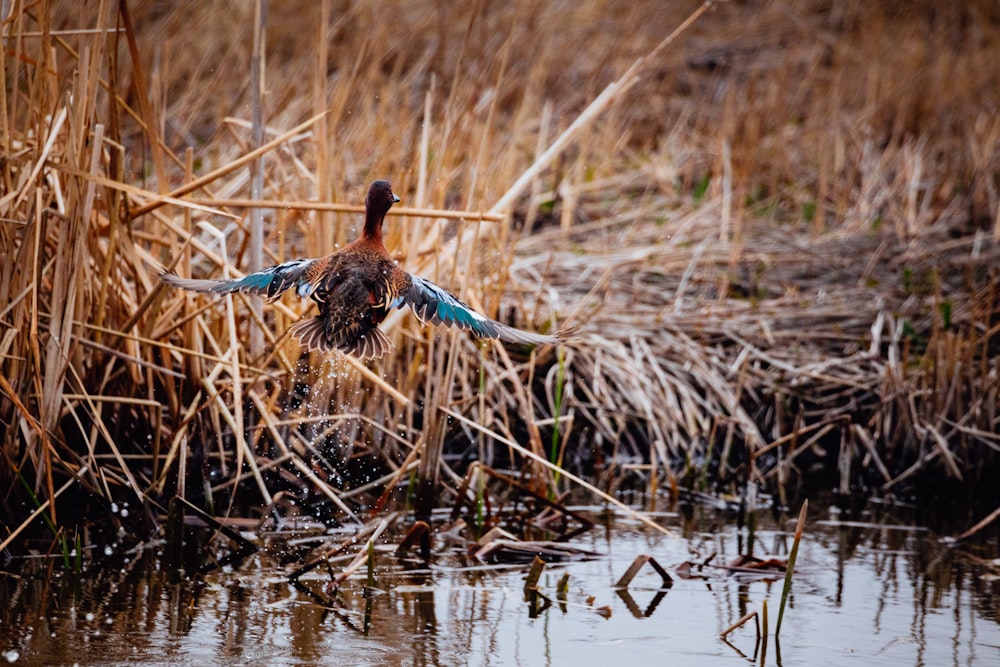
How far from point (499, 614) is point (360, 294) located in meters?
0.99

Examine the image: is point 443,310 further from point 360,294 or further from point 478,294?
point 478,294

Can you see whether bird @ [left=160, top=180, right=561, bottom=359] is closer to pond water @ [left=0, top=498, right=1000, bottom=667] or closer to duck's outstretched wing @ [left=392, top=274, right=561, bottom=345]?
duck's outstretched wing @ [left=392, top=274, right=561, bottom=345]

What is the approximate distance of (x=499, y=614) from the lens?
3.31m

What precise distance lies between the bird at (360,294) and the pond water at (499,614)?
74 centimetres

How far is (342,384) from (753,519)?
5.40 ft

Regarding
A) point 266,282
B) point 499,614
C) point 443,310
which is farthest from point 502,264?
point 499,614

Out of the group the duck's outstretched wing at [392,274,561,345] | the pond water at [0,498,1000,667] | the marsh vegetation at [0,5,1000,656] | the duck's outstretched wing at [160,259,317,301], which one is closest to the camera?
the pond water at [0,498,1000,667]

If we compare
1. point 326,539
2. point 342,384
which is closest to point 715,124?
point 342,384

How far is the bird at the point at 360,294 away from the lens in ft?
10.8

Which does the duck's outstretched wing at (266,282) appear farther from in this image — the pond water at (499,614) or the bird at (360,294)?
the pond water at (499,614)

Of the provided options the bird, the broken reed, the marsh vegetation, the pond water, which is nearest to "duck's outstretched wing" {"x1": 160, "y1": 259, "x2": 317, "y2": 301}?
the bird

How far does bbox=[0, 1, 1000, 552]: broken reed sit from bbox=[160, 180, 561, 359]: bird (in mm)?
507

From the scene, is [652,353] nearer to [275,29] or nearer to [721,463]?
[721,463]

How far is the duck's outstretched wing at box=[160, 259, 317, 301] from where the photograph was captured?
309 cm
